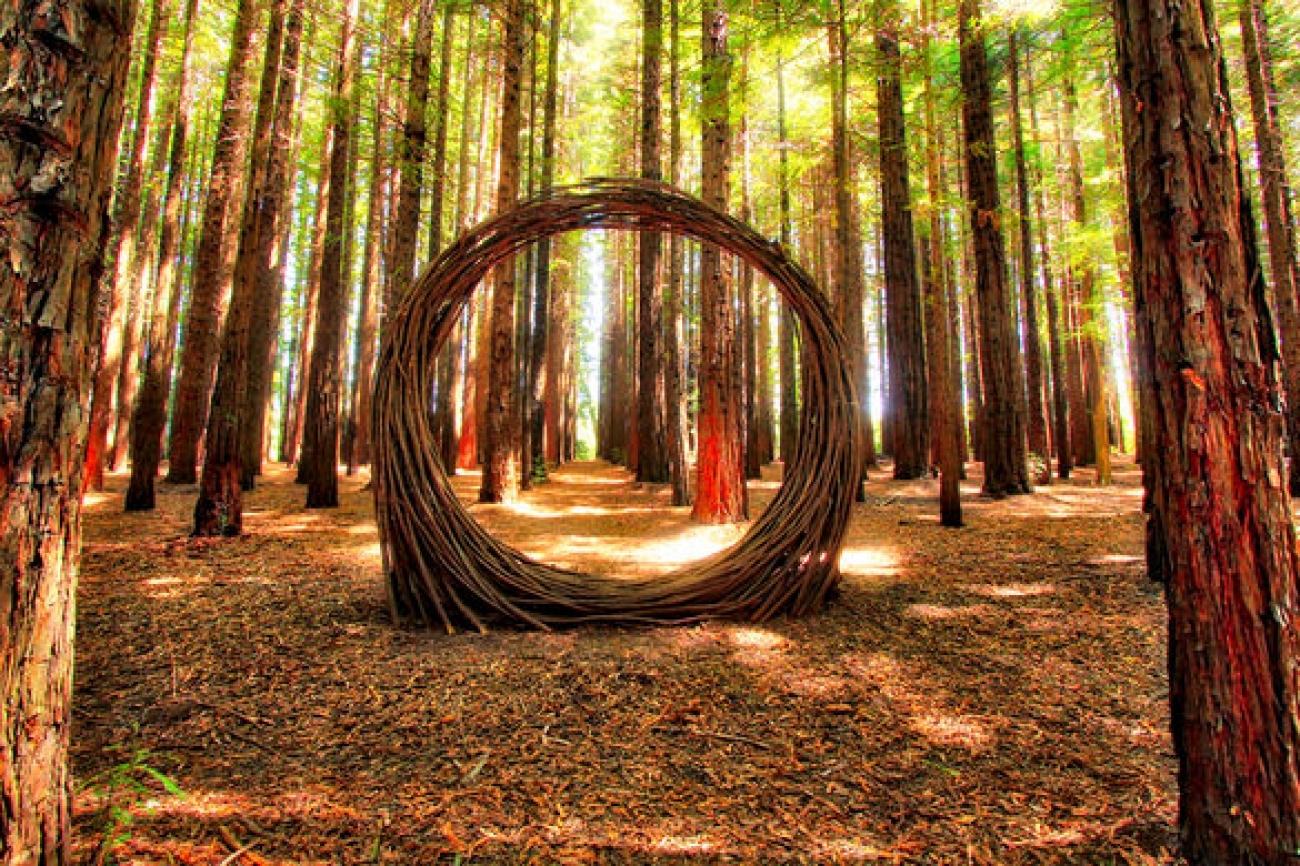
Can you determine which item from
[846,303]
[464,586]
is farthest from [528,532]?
[846,303]

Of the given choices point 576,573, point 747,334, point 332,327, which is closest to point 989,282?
point 747,334

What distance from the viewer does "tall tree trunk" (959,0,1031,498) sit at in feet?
22.9

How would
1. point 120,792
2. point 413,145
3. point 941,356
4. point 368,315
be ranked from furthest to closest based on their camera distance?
point 368,315, point 413,145, point 941,356, point 120,792

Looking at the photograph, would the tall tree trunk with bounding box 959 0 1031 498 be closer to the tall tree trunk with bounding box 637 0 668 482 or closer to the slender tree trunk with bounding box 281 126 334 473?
the tall tree trunk with bounding box 637 0 668 482

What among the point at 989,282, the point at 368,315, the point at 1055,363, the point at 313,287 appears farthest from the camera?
the point at 313,287

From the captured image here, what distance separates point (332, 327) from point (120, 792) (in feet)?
23.4

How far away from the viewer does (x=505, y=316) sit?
26.8 ft

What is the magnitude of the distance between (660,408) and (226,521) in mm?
6154

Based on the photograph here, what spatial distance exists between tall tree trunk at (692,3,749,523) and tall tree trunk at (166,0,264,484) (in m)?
4.52

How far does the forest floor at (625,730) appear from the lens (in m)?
1.54

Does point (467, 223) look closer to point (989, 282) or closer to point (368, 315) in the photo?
point (368, 315)

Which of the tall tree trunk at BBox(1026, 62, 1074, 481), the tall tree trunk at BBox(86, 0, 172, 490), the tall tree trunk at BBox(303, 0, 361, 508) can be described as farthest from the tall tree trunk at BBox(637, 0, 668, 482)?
the tall tree trunk at BBox(1026, 62, 1074, 481)

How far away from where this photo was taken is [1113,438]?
69.3 ft

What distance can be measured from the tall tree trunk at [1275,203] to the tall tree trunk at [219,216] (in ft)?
37.1
